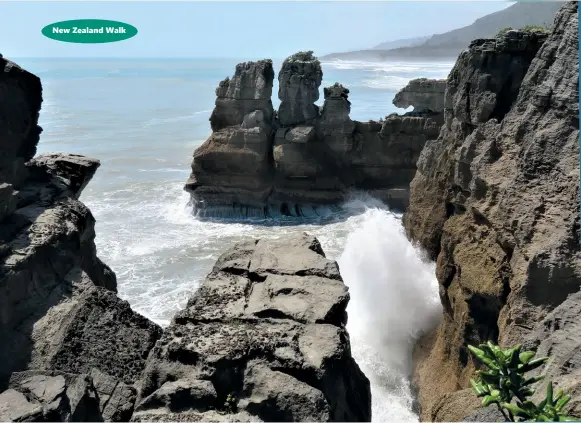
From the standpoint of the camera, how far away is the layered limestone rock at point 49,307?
259 inches

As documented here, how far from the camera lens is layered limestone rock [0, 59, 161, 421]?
657 cm

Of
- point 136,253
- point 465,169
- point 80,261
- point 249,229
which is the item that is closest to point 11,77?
point 80,261

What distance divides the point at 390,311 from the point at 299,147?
589 inches

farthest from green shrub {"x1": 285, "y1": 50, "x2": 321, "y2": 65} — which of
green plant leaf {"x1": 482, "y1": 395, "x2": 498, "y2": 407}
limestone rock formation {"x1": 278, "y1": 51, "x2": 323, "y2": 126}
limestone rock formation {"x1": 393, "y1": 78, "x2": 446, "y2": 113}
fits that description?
green plant leaf {"x1": 482, "y1": 395, "x2": 498, "y2": 407}

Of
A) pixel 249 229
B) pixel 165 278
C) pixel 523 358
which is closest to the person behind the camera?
pixel 523 358

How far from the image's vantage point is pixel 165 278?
20.4m

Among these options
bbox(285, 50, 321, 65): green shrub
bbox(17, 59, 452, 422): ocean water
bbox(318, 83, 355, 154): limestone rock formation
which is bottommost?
bbox(17, 59, 452, 422): ocean water

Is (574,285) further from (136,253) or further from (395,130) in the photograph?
(395,130)

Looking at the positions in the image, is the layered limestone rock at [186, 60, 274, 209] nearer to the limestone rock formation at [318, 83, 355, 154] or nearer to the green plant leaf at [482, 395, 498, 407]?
the limestone rock formation at [318, 83, 355, 154]

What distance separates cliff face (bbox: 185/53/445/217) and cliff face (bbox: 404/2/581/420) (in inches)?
559

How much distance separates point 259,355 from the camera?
661 cm

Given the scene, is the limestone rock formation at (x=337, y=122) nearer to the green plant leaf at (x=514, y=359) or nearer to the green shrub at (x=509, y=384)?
the green shrub at (x=509, y=384)

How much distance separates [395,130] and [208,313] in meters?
23.2

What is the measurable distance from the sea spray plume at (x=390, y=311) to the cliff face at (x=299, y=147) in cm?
1142
